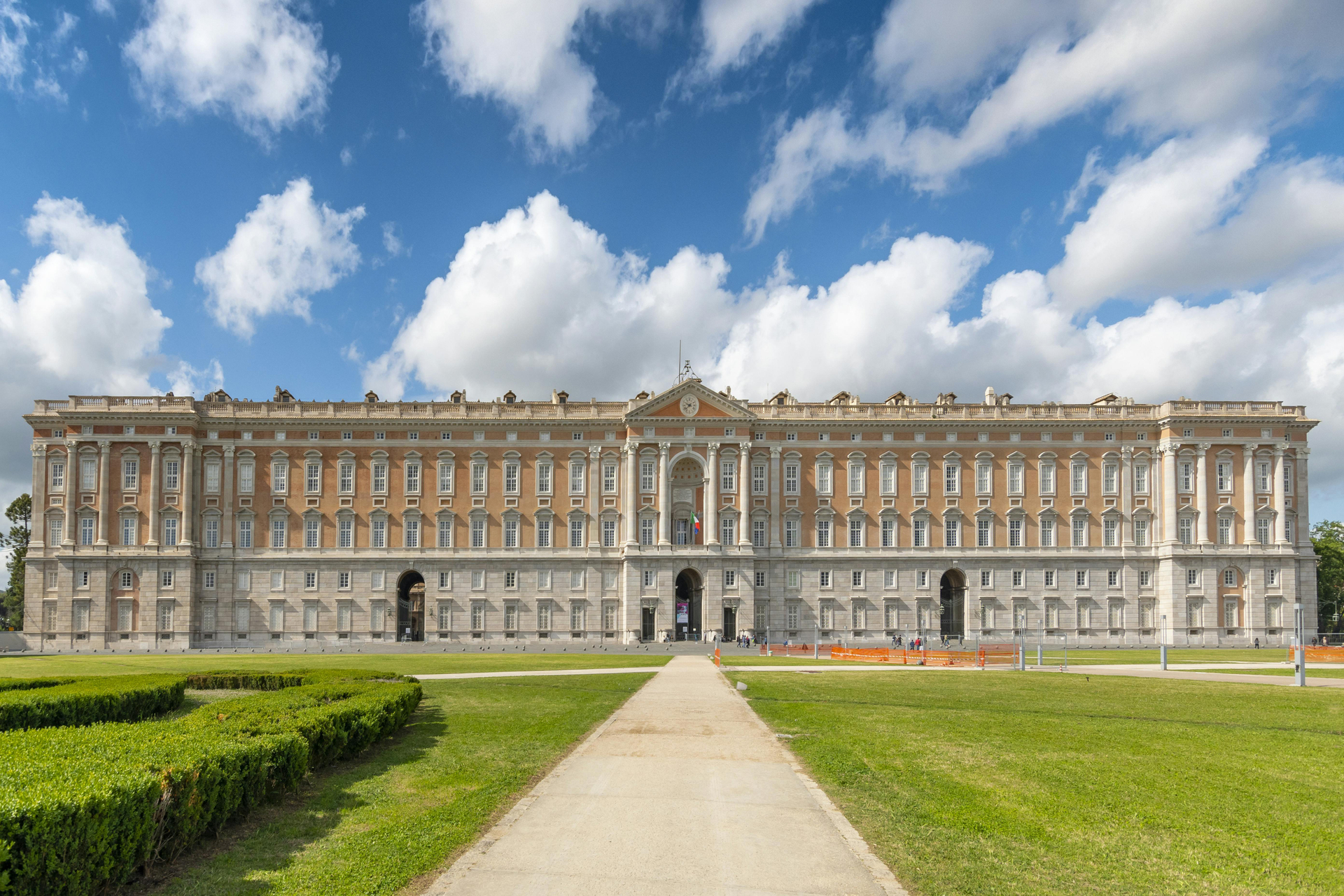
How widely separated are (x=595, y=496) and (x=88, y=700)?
5500 cm

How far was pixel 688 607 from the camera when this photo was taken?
2948 inches

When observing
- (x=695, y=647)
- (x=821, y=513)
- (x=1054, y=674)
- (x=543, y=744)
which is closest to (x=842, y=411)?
(x=821, y=513)

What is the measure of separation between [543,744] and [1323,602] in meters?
115

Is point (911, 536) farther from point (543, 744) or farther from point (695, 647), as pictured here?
point (543, 744)

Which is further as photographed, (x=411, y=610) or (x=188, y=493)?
(x=411, y=610)

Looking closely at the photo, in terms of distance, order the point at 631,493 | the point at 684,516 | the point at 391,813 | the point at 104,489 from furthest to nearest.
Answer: the point at 684,516 → the point at 631,493 → the point at 104,489 → the point at 391,813

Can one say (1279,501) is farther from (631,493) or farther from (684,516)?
(631,493)

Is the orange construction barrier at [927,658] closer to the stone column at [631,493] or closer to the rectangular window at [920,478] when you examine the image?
the rectangular window at [920,478]

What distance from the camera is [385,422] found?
246ft

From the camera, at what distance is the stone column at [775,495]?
7575 cm

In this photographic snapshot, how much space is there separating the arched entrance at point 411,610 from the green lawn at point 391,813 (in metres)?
53.6

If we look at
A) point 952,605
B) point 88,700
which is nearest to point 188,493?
point 88,700

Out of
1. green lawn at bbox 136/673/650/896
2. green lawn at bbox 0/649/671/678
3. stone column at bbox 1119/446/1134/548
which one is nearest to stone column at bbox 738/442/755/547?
green lawn at bbox 0/649/671/678

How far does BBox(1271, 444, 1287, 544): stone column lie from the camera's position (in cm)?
7425
